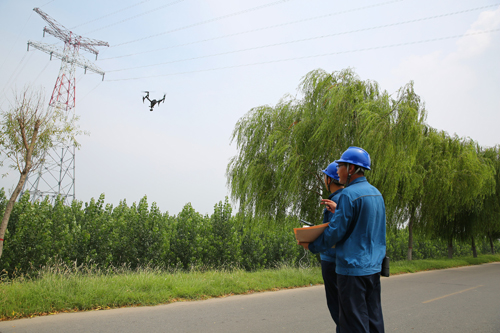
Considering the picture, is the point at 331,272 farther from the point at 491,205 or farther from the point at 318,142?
the point at 491,205

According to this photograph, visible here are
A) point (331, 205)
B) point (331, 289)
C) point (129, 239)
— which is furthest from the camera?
point (129, 239)

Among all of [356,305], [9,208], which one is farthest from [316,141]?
[356,305]

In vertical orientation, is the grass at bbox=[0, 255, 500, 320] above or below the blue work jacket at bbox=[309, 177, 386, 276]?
below

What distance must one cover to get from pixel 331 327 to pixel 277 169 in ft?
25.2

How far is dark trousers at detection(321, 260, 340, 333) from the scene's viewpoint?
3094 mm

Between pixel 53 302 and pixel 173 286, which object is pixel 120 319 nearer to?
pixel 53 302

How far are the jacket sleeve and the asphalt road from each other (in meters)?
2.88

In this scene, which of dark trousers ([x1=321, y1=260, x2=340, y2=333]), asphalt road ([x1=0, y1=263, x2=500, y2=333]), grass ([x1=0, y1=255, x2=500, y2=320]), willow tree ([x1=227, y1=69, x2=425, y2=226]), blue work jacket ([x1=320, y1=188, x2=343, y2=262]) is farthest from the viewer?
willow tree ([x1=227, y1=69, x2=425, y2=226])

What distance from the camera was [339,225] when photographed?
2451mm

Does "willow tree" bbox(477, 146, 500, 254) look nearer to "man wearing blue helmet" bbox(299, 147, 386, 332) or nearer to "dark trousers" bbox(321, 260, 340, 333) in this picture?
"dark trousers" bbox(321, 260, 340, 333)

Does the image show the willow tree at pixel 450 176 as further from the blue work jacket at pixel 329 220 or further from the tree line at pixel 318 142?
the blue work jacket at pixel 329 220

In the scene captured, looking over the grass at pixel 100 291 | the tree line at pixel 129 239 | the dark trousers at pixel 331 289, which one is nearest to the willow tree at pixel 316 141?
the tree line at pixel 129 239

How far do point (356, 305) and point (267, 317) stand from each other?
3.47 m

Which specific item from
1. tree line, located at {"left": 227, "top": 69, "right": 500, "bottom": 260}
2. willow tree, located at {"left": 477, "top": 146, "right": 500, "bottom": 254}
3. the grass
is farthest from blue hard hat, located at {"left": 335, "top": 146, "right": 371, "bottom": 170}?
willow tree, located at {"left": 477, "top": 146, "right": 500, "bottom": 254}
